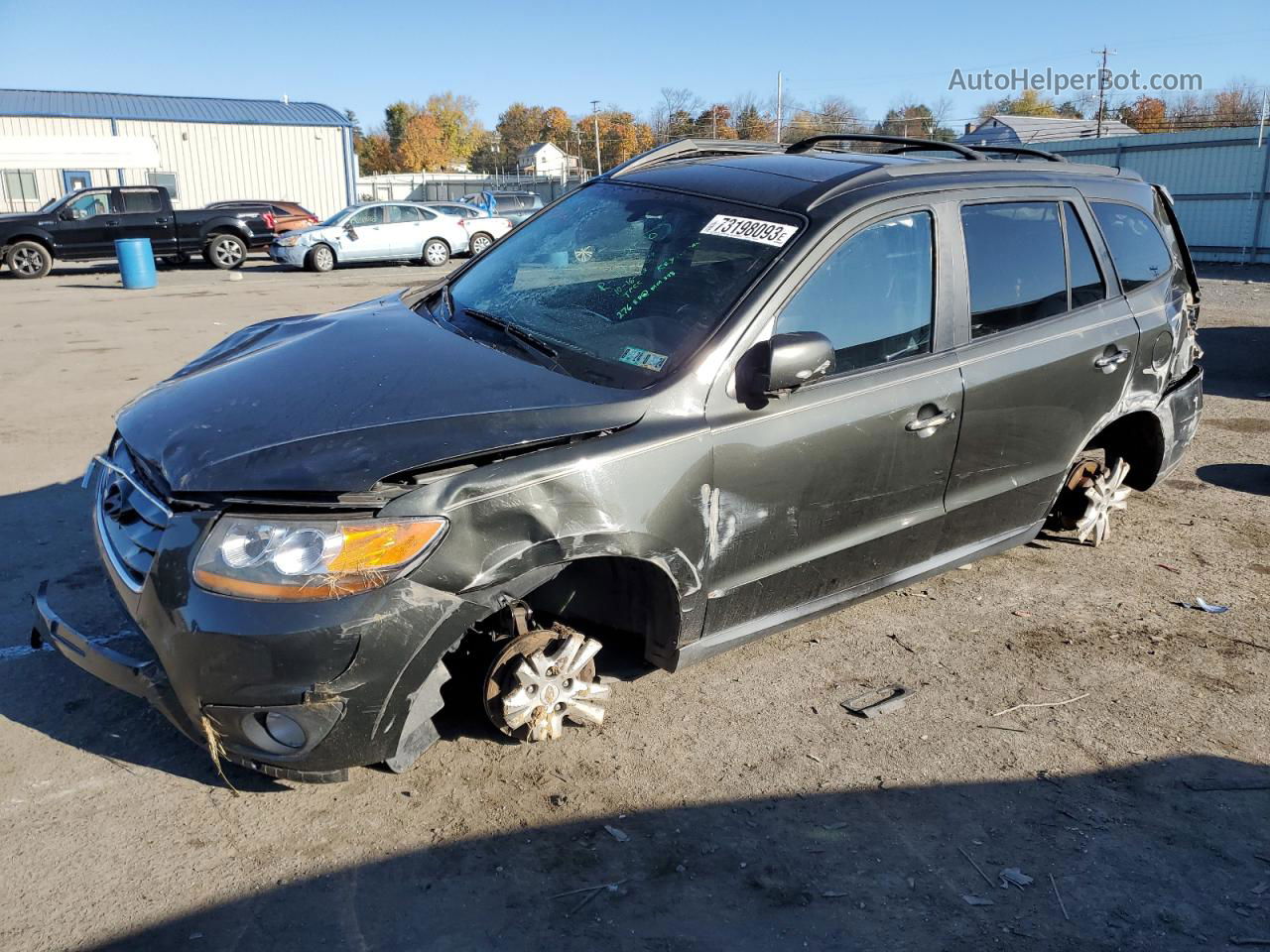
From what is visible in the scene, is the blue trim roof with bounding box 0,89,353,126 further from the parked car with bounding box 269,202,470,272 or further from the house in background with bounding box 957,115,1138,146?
the house in background with bounding box 957,115,1138,146

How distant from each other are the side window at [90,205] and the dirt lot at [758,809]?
19.0 meters

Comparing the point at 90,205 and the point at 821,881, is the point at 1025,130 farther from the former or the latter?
the point at 821,881

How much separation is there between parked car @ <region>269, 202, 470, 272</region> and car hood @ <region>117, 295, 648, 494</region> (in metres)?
19.4

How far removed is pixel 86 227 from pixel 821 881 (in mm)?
22193

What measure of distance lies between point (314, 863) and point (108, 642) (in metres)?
0.89

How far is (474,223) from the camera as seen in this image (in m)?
23.1

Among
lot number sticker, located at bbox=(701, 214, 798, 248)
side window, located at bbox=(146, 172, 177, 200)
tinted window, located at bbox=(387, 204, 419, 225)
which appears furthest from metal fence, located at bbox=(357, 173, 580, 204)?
lot number sticker, located at bbox=(701, 214, 798, 248)

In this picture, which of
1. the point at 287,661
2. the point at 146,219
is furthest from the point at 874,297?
the point at 146,219

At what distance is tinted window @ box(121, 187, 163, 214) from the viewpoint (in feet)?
68.1

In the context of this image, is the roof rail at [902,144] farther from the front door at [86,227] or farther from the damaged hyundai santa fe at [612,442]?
the front door at [86,227]

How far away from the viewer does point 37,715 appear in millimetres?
3287

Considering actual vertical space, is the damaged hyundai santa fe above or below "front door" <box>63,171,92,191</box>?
below

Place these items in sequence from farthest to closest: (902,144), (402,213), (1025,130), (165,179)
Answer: (1025,130), (165,179), (402,213), (902,144)

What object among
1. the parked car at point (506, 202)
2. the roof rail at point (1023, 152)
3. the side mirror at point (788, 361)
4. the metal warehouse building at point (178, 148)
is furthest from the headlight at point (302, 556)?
the metal warehouse building at point (178, 148)
